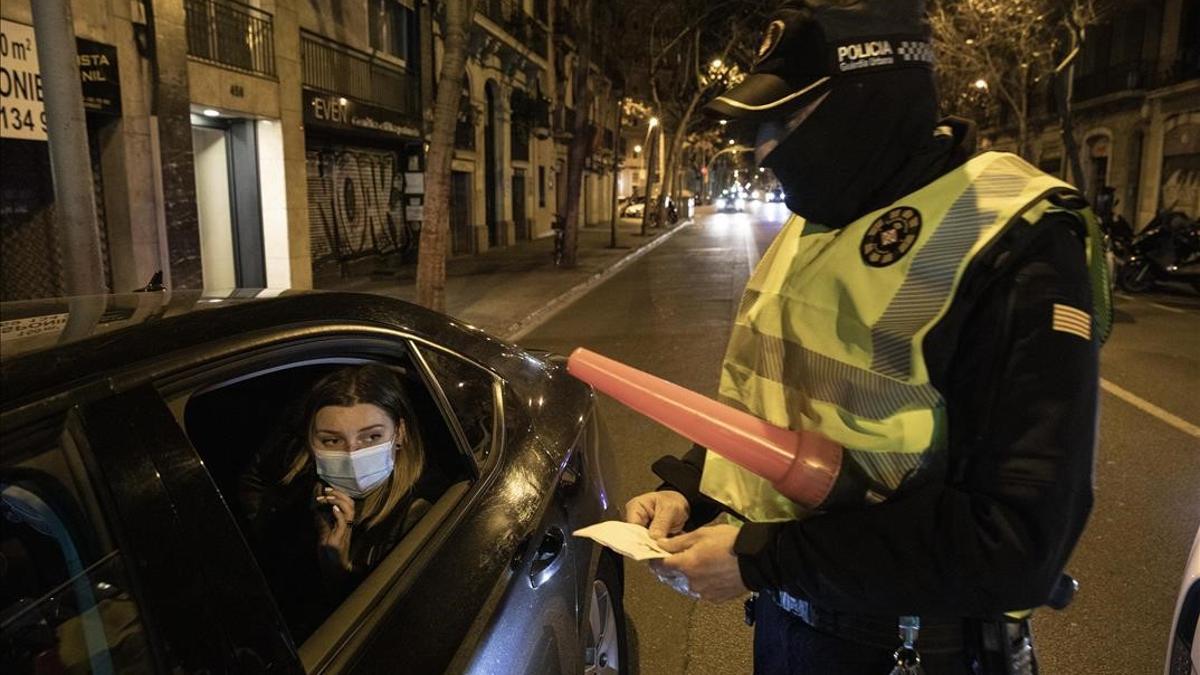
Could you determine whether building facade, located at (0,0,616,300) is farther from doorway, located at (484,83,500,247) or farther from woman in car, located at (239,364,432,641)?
woman in car, located at (239,364,432,641)

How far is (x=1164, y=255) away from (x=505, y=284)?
11016 millimetres

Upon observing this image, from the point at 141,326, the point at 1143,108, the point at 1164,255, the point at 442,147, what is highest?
the point at 1143,108

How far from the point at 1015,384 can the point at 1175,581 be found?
3492 mm

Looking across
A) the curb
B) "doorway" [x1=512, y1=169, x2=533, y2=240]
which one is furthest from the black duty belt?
"doorway" [x1=512, y1=169, x2=533, y2=240]

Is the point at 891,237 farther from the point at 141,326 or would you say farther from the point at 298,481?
the point at 298,481

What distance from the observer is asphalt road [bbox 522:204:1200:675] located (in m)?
3.30

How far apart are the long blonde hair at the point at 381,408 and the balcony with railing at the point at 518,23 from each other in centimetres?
2065

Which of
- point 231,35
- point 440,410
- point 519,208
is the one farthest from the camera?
point 519,208

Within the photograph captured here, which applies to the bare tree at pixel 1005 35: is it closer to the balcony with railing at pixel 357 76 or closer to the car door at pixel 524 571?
the balcony with railing at pixel 357 76

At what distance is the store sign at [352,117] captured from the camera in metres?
13.5

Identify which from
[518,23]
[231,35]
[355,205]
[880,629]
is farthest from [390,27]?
[880,629]

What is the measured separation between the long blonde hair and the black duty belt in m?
1.30

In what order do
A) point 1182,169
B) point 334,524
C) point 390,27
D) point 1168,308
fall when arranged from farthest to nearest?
point 1182,169
point 390,27
point 1168,308
point 334,524

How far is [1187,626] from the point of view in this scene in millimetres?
2170
